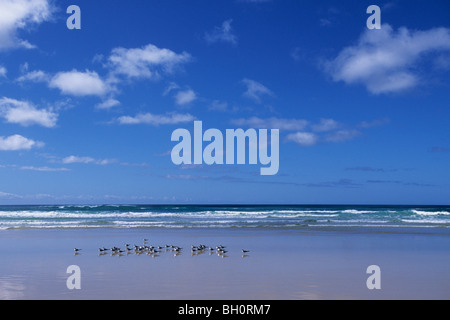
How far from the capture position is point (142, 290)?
A: 786 cm

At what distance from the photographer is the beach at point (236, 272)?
25.2 feet

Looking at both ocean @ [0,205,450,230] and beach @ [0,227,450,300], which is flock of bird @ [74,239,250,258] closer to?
beach @ [0,227,450,300]

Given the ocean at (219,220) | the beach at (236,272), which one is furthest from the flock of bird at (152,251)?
the ocean at (219,220)

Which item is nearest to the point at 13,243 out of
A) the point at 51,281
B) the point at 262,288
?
the point at 51,281

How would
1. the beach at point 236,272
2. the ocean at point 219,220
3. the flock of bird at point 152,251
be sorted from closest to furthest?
the beach at point 236,272, the flock of bird at point 152,251, the ocean at point 219,220

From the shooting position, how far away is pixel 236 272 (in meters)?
9.55

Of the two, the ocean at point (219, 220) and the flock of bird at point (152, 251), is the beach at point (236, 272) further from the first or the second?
the ocean at point (219, 220)

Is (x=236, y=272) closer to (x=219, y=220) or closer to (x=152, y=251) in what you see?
(x=152, y=251)

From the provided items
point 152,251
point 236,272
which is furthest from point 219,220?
point 236,272

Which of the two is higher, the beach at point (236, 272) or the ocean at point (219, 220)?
the beach at point (236, 272)

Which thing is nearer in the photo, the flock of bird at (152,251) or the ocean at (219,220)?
the flock of bird at (152,251)

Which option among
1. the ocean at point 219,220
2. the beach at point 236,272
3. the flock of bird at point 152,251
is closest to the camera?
the beach at point 236,272
